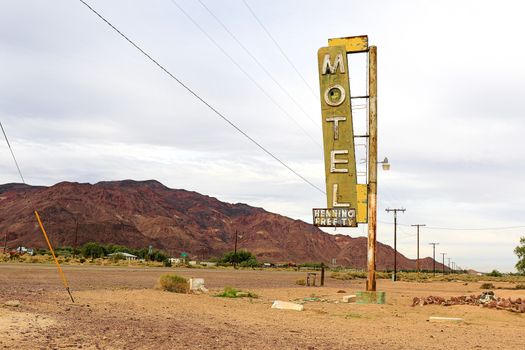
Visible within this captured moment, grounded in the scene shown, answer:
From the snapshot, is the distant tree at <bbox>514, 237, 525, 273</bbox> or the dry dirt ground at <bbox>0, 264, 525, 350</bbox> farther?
the distant tree at <bbox>514, 237, 525, 273</bbox>

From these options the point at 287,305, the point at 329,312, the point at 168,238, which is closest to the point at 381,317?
the point at 329,312

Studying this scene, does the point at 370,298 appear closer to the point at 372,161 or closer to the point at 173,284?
the point at 372,161

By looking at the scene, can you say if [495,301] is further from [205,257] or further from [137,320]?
[205,257]

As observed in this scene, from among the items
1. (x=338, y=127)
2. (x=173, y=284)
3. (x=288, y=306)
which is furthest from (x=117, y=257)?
(x=288, y=306)

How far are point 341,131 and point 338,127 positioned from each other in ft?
0.75

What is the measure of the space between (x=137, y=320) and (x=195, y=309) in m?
3.61

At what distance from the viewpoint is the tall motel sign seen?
2381cm

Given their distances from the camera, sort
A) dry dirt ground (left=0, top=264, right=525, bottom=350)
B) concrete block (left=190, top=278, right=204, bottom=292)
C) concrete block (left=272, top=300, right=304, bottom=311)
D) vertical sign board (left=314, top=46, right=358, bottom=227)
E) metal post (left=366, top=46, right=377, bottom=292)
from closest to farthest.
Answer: dry dirt ground (left=0, top=264, right=525, bottom=350) → concrete block (left=272, top=300, right=304, bottom=311) → metal post (left=366, top=46, right=377, bottom=292) → vertical sign board (left=314, top=46, right=358, bottom=227) → concrete block (left=190, top=278, right=204, bottom=292)

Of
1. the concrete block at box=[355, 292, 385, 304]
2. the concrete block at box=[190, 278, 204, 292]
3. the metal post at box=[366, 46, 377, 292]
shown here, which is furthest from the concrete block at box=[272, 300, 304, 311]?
the concrete block at box=[190, 278, 204, 292]

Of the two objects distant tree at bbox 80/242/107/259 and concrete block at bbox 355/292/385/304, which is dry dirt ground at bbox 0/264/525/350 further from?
distant tree at bbox 80/242/107/259

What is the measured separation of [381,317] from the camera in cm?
1694

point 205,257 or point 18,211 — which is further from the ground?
point 18,211

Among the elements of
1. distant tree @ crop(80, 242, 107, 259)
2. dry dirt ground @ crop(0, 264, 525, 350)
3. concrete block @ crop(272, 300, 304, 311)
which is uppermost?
distant tree @ crop(80, 242, 107, 259)

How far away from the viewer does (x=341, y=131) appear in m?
24.3
